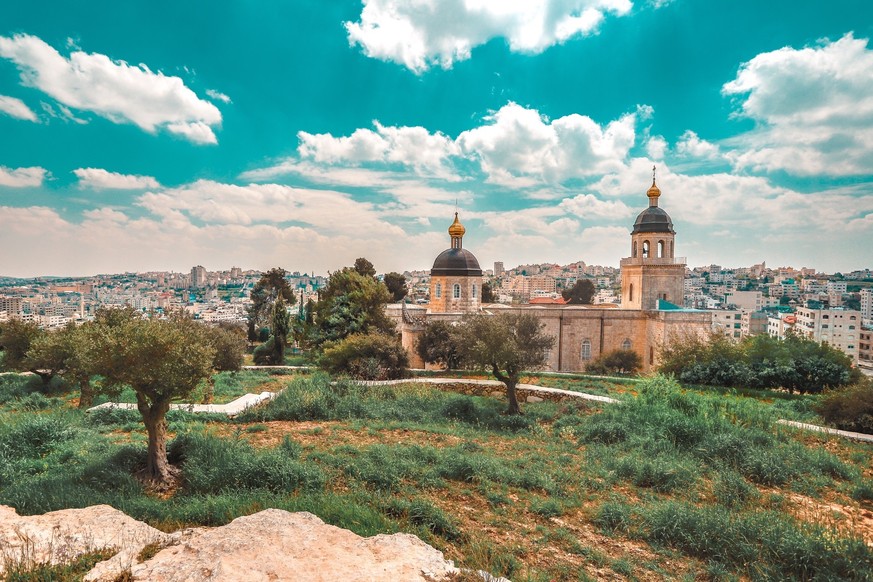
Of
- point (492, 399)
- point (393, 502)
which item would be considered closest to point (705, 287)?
point (492, 399)

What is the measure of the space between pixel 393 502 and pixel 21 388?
17343mm

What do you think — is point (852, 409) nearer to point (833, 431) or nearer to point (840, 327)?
point (833, 431)

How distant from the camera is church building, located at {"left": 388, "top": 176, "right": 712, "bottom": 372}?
26.4 metres

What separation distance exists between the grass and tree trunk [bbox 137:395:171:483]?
0.31 metres

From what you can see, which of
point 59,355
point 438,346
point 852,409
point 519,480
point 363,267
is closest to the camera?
point 519,480

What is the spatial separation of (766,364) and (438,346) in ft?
44.1

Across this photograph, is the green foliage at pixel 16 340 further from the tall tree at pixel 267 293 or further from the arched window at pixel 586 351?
the arched window at pixel 586 351

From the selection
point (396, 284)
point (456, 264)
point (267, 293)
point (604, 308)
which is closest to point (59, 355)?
point (456, 264)

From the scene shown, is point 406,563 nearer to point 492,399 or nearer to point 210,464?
point 210,464

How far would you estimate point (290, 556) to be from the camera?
425 centimetres

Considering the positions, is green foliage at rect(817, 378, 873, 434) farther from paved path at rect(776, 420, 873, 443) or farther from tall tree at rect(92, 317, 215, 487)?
tall tree at rect(92, 317, 215, 487)

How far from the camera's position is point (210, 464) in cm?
715

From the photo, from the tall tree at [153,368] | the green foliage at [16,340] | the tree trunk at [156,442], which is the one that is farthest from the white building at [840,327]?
the green foliage at [16,340]

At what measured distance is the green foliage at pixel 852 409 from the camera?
11078mm
